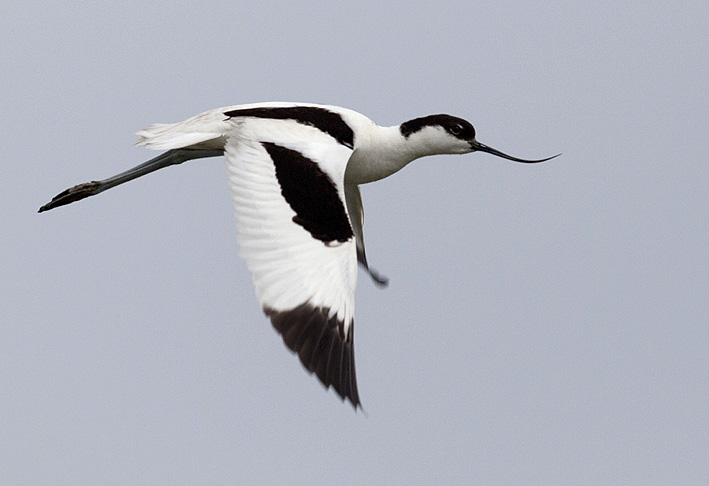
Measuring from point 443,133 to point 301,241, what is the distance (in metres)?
2.41

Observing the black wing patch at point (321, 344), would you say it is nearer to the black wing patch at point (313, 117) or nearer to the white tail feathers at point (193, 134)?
the black wing patch at point (313, 117)

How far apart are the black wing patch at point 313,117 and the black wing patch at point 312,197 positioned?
22.4 inches

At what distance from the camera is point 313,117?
8.79 m

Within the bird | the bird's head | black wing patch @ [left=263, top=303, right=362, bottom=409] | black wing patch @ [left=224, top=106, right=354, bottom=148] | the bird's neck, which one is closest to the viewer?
black wing patch @ [left=263, top=303, right=362, bottom=409]

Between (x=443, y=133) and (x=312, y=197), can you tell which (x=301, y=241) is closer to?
(x=312, y=197)

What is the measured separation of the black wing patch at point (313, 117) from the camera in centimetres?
865

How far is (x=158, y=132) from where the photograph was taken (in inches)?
367

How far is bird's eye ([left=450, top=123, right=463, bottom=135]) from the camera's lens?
9.58 meters

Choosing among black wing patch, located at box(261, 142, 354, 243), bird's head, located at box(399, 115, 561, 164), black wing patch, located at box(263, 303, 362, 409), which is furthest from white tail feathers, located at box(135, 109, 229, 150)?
black wing patch, located at box(263, 303, 362, 409)

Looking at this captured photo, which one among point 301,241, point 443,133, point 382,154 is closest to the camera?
point 301,241

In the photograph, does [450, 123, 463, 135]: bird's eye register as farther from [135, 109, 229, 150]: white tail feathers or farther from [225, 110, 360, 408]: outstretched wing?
[135, 109, 229, 150]: white tail feathers

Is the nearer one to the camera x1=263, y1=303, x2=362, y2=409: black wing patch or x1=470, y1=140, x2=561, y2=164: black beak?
x1=263, y1=303, x2=362, y2=409: black wing patch

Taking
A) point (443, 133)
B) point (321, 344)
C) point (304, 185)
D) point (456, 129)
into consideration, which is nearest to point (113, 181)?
point (304, 185)

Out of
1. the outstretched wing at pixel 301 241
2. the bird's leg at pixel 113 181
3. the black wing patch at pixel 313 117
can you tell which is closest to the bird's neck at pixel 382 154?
the black wing patch at pixel 313 117
